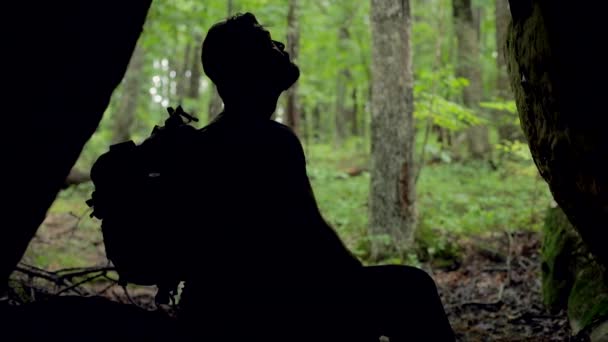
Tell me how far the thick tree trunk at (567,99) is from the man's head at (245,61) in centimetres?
118

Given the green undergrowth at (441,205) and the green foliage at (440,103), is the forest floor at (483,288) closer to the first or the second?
the green undergrowth at (441,205)

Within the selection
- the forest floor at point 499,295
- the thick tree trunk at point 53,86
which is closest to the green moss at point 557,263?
the forest floor at point 499,295

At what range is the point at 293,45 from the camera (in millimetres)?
11195

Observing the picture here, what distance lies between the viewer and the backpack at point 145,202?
1946mm

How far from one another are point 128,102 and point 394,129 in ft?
37.6

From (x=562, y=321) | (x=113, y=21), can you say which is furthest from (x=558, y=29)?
(x=562, y=321)

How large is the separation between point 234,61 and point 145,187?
23.1 inches

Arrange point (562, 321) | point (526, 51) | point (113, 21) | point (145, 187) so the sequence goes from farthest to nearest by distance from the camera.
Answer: point (562, 321), point (526, 51), point (145, 187), point (113, 21)

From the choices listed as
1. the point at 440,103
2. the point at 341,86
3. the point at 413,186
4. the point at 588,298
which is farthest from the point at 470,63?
the point at 588,298

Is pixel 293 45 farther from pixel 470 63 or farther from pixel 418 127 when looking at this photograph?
pixel 470 63

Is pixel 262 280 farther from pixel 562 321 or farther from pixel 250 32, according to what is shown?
pixel 562 321

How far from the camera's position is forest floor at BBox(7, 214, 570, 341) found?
14.2 ft

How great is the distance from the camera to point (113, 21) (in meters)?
1.73

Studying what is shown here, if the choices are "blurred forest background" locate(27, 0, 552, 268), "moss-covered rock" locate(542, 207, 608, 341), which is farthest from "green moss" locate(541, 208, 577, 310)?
"blurred forest background" locate(27, 0, 552, 268)
